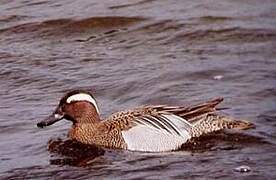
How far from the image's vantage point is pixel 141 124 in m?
12.3

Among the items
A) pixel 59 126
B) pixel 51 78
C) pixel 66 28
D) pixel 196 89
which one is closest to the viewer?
pixel 59 126

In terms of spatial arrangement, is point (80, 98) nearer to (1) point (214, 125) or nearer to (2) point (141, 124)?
(2) point (141, 124)

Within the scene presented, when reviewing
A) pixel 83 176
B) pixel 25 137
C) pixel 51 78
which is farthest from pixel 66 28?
pixel 83 176

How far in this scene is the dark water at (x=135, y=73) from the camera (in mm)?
11570

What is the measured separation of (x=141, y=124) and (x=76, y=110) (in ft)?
2.74

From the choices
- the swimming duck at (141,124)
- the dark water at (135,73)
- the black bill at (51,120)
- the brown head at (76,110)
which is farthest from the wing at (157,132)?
the black bill at (51,120)

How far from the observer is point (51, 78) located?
1545 centimetres

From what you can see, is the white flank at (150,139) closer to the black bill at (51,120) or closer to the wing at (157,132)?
the wing at (157,132)

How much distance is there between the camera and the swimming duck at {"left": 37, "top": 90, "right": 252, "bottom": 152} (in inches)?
481

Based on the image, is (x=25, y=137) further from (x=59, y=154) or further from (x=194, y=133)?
(x=194, y=133)

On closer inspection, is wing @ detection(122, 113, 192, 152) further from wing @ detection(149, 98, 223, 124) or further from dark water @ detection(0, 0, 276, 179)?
dark water @ detection(0, 0, 276, 179)

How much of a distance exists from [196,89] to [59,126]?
6.26ft

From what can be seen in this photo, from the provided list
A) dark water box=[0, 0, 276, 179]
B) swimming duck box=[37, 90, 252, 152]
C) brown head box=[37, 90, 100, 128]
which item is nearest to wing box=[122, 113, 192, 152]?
swimming duck box=[37, 90, 252, 152]

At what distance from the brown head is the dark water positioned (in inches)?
10.0
